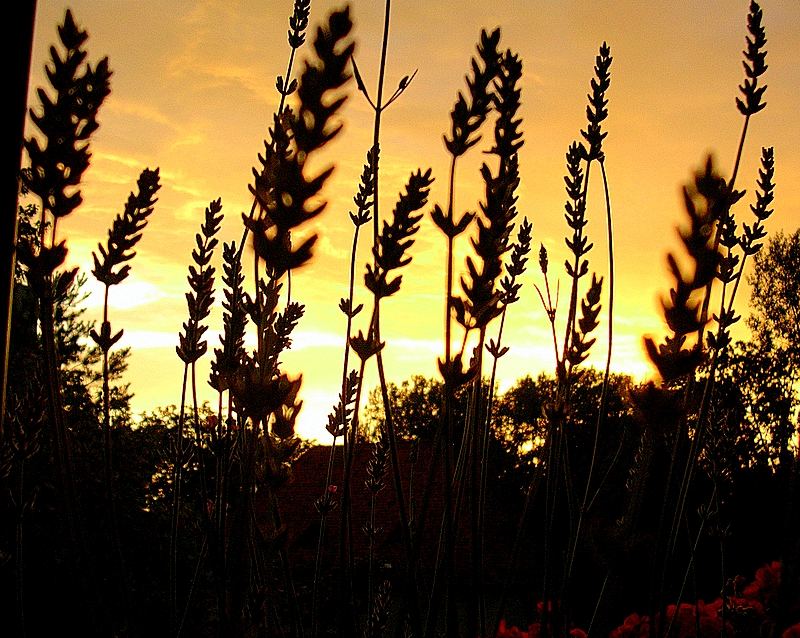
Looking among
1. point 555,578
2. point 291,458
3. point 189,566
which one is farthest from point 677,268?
point 189,566

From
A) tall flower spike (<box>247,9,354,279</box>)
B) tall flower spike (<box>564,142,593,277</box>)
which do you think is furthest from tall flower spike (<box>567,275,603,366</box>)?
tall flower spike (<box>247,9,354,279</box>)

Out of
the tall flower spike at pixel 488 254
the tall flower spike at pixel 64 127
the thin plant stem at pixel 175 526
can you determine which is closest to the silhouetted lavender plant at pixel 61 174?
the tall flower spike at pixel 64 127

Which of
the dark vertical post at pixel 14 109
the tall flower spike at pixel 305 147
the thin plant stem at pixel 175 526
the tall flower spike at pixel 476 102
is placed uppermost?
the tall flower spike at pixel 476 102

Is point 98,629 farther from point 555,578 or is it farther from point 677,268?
point 677,268

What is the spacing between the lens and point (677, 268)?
1.12 meters

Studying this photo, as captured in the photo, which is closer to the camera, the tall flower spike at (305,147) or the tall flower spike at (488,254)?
the tall flower spike at (305,147)

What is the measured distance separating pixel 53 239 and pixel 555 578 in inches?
43.0

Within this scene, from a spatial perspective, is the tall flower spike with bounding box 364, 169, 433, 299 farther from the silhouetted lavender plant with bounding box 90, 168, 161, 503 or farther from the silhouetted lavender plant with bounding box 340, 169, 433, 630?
the silhouetted lavender plant with bounding box 90, 168, 161, 503

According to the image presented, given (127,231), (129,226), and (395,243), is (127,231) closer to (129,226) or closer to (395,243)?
(129,226)

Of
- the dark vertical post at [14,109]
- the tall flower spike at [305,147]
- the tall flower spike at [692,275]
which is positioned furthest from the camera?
the tall flower spike at [692,275]

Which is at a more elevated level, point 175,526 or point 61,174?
point 61,174

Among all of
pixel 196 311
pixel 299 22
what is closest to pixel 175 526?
pixel 196 311

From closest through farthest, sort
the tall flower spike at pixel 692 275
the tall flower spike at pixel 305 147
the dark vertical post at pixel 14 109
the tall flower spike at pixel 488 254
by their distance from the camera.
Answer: the dark vertical post at pixel 14 109 < the tall flower spike at pixel 305 147 < the tall flower spike at pixel 692 275 < the tall flower spike at pixel 488 254

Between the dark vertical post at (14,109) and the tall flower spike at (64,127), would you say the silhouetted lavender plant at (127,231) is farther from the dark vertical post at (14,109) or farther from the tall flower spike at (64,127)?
the dark vertical post at (14,109)
